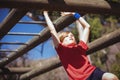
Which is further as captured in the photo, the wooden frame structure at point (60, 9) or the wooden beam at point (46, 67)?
the wooden beam at point (46, 67)

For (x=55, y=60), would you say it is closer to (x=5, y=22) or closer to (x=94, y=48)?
(x=94, y=48)

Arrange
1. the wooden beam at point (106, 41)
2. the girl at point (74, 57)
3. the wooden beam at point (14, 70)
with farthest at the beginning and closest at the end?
1. the wooden beam at point (14, 70)
2. the wooden beam at point (106, 41)
3. the girl at point (74, 57)

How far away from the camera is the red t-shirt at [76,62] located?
176 inches

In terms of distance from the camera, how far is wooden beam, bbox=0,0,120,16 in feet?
13.2

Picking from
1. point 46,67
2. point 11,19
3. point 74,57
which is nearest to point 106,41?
point 74,57

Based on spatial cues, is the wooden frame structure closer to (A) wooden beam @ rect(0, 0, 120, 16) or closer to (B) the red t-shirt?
(A) wooden beam @ rect(0, 0, 120, 16)

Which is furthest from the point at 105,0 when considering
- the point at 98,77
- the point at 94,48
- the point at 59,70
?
the point at 59,70

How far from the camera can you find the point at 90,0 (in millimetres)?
4484

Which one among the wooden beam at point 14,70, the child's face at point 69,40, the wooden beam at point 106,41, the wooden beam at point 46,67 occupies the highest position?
the child's face at point 69,40

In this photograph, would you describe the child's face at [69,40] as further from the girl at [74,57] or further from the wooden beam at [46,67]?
the wooden beam at [46,67]

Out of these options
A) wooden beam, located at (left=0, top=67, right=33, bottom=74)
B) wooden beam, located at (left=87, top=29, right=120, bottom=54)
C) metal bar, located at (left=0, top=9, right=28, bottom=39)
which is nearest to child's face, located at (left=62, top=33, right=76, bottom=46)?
metal bar, located at (left=0, top=9, right=28, bottom=39)

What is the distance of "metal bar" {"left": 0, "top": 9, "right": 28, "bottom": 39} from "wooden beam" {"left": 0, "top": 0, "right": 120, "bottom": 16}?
1.81ft

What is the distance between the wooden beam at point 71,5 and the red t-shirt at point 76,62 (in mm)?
588

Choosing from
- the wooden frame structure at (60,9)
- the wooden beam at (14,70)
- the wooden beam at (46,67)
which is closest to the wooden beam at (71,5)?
the wooden frame structure at (60,9)
